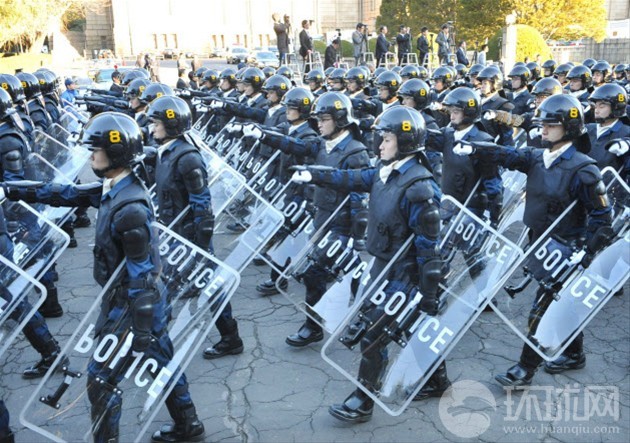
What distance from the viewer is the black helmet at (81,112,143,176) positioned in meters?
3.73

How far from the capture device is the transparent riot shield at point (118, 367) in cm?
357

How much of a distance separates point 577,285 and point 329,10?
67.6m

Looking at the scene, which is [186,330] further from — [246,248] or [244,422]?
[246,248]

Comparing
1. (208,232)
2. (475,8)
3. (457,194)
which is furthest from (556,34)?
(208,232)

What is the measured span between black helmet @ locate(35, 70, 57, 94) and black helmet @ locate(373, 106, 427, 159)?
7225mm

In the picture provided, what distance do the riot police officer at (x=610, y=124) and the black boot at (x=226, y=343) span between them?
4.02m

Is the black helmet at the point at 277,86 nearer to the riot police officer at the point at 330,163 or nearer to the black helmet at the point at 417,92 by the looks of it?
the black helmet at the point at 417,92

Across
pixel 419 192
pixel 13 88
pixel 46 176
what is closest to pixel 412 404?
pixel 419 192

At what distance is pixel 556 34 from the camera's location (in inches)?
1231

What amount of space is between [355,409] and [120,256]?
197 centimetres

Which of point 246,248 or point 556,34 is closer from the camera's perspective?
point 246,248

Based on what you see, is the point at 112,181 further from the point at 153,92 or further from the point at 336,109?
the point at 153,92

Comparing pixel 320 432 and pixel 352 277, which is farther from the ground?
pixel 352 277

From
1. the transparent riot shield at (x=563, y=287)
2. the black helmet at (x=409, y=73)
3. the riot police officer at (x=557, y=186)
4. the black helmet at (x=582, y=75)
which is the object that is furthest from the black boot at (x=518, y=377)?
the black helmet at (x=409, y=73)
